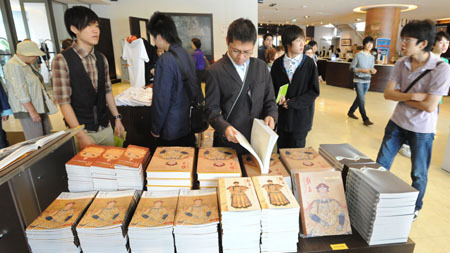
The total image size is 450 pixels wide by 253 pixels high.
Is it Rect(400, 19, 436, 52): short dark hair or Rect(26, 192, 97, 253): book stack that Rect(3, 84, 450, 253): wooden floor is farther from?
Rect(26, 192, 97, 253): book stack

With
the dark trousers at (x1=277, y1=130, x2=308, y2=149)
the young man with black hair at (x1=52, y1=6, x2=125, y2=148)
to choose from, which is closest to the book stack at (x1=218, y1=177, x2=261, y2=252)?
the young man with black hair at (x1=52, y1=6, x2=125, y2=148)

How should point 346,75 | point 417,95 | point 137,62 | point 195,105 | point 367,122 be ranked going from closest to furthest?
1. point 417,95
2. point 195,105
3. point 137,62
4. point 367,122
5. point 346,75

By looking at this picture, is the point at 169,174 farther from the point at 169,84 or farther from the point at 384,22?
the point at 384,22

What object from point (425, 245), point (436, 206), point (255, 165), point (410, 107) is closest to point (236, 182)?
point (255, 165)

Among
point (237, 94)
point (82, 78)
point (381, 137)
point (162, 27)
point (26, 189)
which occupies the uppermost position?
point (162, 27)

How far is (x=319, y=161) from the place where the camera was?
4.15 ft

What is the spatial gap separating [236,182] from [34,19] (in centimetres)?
841

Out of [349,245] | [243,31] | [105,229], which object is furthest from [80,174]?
[349,245]

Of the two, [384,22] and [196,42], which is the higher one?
[384,22]

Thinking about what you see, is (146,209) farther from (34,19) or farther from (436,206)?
(34,19)

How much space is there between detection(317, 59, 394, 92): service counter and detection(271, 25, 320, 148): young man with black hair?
7.44m

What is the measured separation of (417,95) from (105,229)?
2014 mm

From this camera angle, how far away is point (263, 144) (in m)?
1.15

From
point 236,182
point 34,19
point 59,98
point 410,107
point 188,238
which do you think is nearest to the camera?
point 188,238
